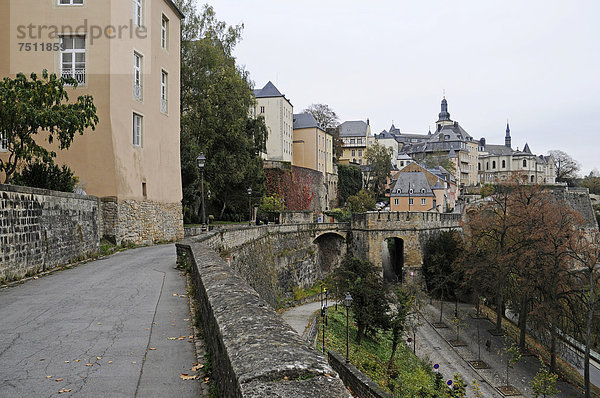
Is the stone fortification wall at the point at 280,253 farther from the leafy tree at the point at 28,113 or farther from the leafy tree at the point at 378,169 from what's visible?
the leafy tree at the point at 378,169

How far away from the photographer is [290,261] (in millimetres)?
36688

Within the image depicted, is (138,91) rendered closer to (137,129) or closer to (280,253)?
(137,129)

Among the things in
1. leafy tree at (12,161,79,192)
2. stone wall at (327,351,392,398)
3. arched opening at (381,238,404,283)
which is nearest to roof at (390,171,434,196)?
arched opening at (381,238,404,283)

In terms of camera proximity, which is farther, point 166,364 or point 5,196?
point 5,196

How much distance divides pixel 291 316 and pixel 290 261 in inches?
374

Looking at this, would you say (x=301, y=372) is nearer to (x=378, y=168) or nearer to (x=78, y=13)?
(x=78, y=13)

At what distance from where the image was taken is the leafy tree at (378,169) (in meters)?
80.7

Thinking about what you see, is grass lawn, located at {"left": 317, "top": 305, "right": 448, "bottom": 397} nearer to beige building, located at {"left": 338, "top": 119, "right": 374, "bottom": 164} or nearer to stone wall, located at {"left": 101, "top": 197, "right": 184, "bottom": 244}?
stone wall, located at {"left": 101, "top": 197, "right": 184, "bottom": 244}

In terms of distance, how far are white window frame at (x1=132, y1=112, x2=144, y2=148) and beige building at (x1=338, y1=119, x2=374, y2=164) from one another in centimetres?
8665

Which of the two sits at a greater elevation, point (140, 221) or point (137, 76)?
point (137, 76)

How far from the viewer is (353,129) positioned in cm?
10812

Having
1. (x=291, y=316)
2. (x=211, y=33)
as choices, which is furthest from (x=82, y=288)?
(x=211, y=33)

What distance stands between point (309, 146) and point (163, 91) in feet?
156

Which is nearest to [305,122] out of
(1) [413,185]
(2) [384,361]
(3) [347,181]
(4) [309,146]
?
(4) [309,146]
